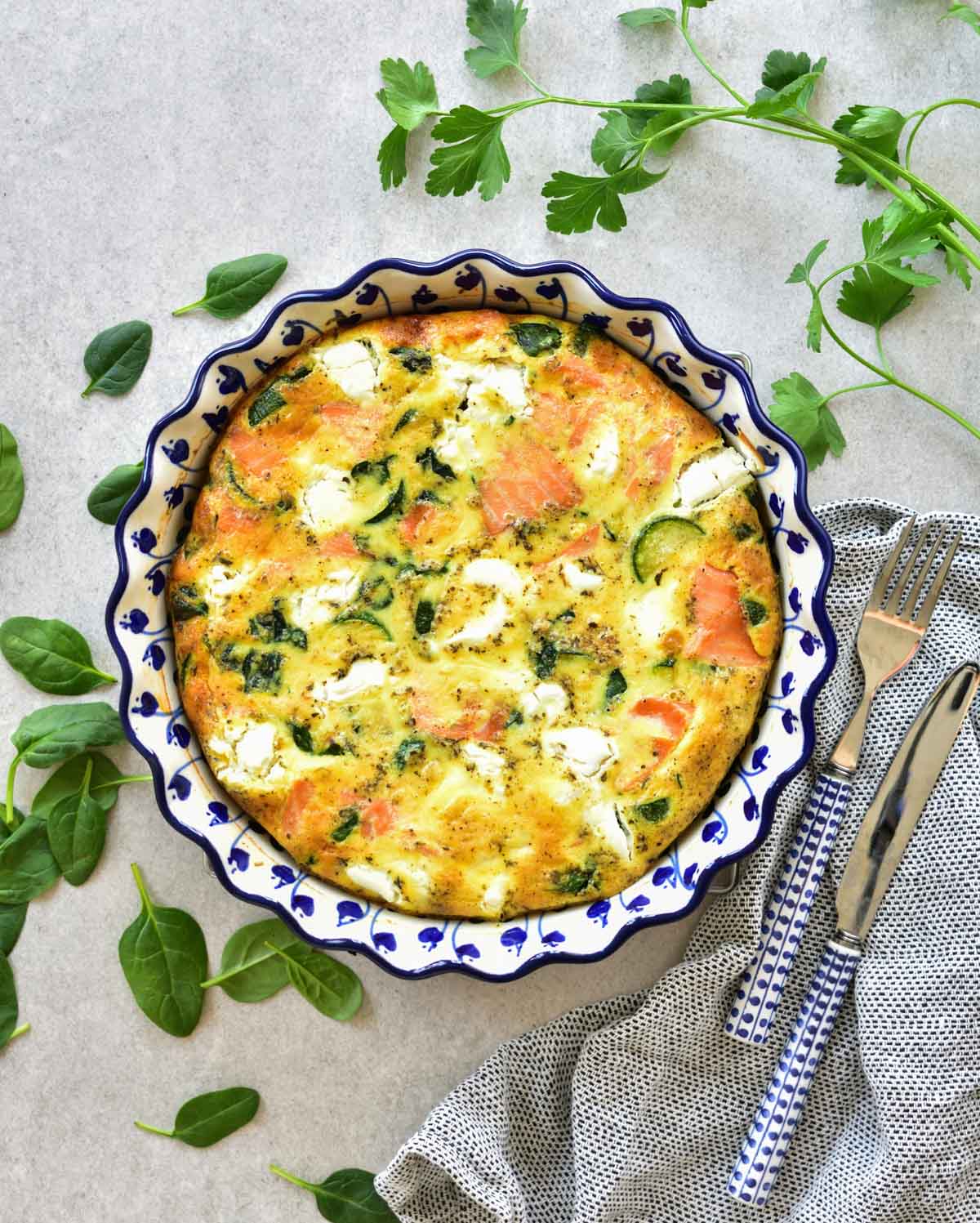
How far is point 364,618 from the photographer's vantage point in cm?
277

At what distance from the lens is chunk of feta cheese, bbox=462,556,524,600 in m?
2.73

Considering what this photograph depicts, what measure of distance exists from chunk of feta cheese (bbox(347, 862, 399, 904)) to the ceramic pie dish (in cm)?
6

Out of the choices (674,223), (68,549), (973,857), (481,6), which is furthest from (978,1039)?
(481,6)

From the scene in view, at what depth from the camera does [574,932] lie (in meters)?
2.72

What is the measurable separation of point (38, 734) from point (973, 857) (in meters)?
2.55

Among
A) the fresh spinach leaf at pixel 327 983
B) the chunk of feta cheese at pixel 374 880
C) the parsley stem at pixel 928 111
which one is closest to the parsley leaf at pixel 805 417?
the parsley stem at pixel 928 111

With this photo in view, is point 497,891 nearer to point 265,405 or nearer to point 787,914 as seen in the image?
point 787,914

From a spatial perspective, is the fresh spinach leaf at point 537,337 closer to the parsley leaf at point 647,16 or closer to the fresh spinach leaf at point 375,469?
the fresh spinach leaf at point 375,469

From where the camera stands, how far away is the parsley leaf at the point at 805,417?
302 centimetres

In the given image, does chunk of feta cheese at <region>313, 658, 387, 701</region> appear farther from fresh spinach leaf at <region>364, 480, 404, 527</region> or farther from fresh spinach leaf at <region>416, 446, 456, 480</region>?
fresh spinach leaf at <region>416, 446, 456, 480</region>

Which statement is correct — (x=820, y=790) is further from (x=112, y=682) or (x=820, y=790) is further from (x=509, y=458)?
(x=112, y=682)

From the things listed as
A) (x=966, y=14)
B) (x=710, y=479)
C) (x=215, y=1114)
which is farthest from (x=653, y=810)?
(x=966, y=14)

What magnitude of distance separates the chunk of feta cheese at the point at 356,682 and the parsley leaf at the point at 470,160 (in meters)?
1.20

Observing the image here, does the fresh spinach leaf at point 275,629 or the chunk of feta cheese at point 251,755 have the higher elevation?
the fresh spinach leaf at point 275,629
